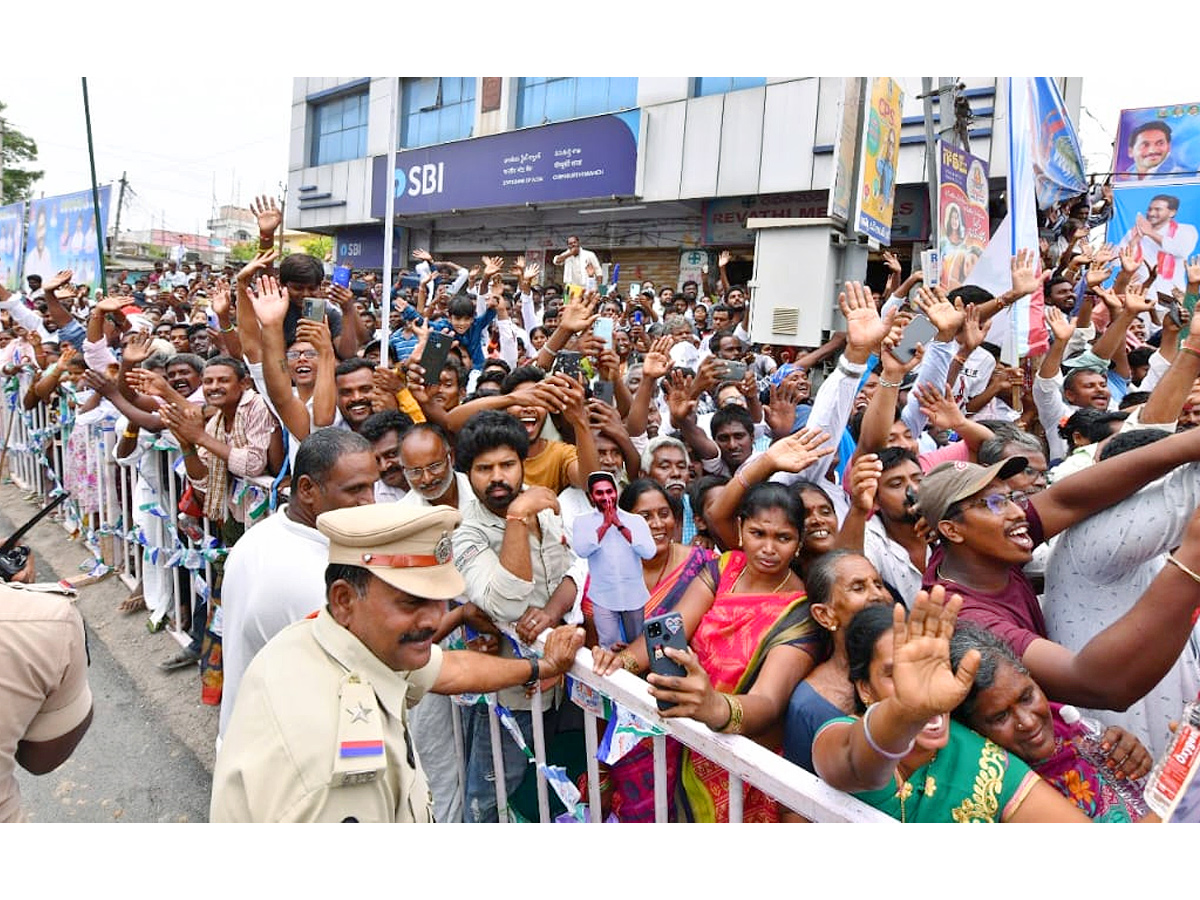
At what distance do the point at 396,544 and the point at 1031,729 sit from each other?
4.81 ft

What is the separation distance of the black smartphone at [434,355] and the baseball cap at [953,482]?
2215 mm

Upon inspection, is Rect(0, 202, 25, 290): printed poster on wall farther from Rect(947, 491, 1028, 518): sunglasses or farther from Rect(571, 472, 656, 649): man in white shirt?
Rect(947, 491, 1028, 518): sunglasses

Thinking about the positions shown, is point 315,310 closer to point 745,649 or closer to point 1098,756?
point 745,649

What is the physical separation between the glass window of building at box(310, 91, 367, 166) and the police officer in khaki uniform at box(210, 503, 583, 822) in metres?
24.2

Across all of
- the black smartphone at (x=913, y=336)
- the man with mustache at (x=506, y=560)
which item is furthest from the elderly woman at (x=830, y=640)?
the black smartphone at (x=913, y=336)

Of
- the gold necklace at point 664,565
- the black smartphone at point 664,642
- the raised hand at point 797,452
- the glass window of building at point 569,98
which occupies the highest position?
the glass window of building at point 569,98

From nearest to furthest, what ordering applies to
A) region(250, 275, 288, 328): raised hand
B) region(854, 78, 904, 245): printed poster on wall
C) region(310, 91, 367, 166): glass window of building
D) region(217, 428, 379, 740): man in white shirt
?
1. region(217, 428, 379, 740): man in white shirt
2. region(250, 275, 288, 328): raised hand
3. region(854, 78, 904, 245): printed poster on wall
4. region(310, 91, 367, 166): glass window of building

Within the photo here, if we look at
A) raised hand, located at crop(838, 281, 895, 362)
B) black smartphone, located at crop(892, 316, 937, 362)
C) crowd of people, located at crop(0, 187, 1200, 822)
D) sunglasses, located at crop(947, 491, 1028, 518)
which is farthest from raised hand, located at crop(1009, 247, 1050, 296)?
sunglasses, located at crop(947, 491, 1028, 518)

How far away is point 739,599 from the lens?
221 cm

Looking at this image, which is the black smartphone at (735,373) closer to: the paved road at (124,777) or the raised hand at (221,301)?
the raised hand at (221,301)

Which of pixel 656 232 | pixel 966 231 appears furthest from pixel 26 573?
pixel 656 232

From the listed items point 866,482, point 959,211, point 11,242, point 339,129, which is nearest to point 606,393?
point 866,482

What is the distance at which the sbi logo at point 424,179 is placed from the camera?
20.0 meters

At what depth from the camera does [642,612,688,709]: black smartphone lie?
1.59 meters
